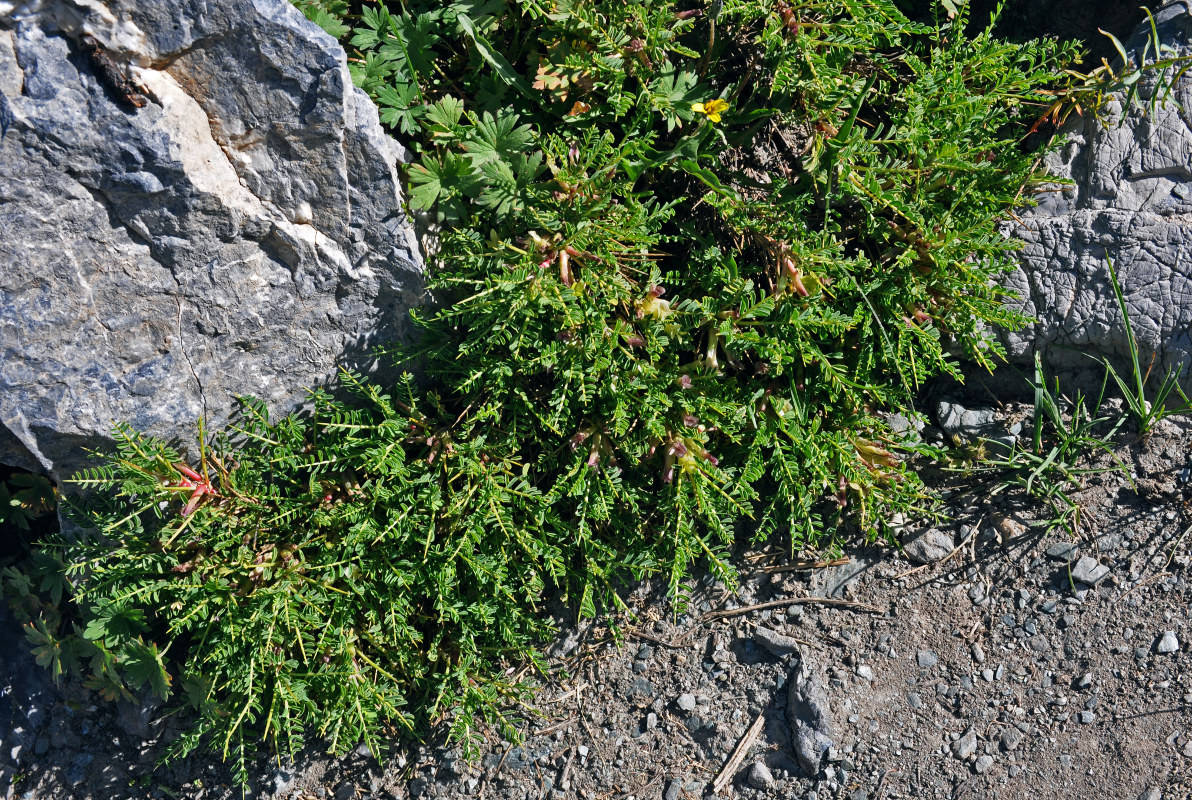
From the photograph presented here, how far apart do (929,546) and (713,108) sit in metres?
1.87

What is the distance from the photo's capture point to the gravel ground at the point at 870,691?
3100mm

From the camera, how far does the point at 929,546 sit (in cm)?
336

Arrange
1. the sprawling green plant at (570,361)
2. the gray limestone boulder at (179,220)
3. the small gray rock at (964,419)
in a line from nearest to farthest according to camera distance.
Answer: the gray limestone boulder at (179,220), the sprawling green plant at (570,361), the small gray rock at (964,419)

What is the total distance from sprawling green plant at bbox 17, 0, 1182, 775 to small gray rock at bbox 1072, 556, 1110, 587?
0.68 meters

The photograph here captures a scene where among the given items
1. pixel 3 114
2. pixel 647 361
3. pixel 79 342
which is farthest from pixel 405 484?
pixel 3 114

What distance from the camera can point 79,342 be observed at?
293 centimetres

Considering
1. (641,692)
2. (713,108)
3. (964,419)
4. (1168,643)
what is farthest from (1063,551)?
(713,108)

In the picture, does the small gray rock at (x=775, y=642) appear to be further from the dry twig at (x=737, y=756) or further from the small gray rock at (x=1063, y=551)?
the small gray rock at (x=1063, y=551)

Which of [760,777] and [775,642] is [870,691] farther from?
[760,777]

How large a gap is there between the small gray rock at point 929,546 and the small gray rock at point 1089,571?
1.45 feet

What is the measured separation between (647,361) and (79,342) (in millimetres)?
1971

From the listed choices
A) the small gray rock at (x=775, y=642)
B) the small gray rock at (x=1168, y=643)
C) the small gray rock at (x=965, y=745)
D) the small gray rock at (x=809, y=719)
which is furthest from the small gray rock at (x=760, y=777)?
the small gray rock at (x=1168, y=643)

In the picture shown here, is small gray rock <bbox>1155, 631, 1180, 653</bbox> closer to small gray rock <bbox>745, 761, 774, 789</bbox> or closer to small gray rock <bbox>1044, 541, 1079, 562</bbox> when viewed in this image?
small gray rock <bbox>1044, 541, 1079, 562</bbox>

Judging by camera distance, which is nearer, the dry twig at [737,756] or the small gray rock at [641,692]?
the dry twig at [737,756]
